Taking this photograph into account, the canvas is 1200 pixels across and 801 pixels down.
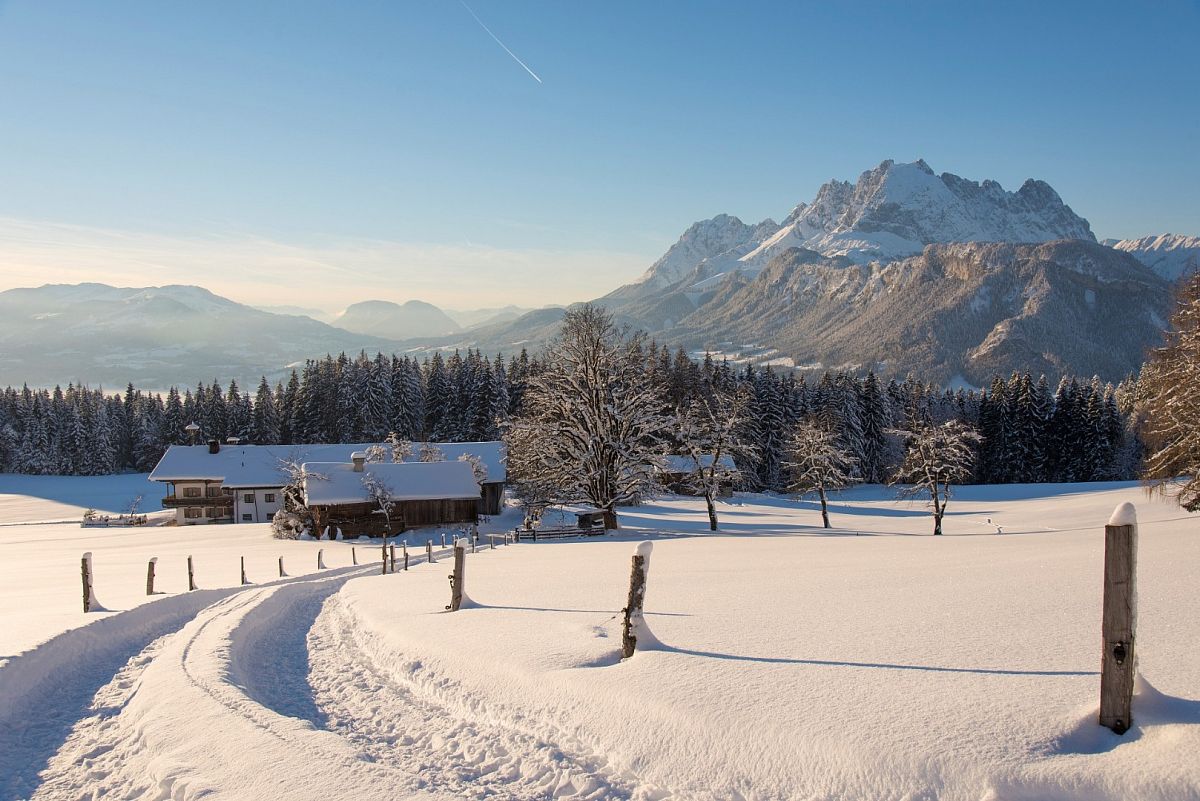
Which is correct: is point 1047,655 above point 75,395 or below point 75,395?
below

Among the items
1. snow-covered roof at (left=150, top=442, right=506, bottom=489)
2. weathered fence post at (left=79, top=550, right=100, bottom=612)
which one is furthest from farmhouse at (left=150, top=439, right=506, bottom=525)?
weathered fence post at (left=79, top=550, right=100, bottom=612)

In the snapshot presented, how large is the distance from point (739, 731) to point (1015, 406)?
93.0m

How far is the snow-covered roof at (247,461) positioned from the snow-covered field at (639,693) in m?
48.7

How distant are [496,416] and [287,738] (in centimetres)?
7516

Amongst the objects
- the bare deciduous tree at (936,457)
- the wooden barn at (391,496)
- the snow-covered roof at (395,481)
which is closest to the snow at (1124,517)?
the bare deciduous tree at (936,457)

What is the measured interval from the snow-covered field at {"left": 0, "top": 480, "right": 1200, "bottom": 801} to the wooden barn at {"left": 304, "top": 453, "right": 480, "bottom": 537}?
34638mm

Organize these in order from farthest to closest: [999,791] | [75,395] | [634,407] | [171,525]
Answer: [75,395], [171,525], [634,407], [999,791]

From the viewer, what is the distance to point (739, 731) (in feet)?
21.7

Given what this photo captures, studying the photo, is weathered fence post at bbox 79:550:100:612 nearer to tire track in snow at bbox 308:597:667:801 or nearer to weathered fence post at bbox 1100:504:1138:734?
tire track in snow at bbox 308:597:667:801

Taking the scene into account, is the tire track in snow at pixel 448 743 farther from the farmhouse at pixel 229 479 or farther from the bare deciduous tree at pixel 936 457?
the farmhouse at pixel 229 479

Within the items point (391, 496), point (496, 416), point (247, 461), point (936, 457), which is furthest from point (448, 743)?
point (496, 416)

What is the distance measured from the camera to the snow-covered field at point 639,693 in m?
5.83

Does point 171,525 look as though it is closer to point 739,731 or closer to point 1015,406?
point 739,731

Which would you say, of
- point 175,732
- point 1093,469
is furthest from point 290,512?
point 1093,469
